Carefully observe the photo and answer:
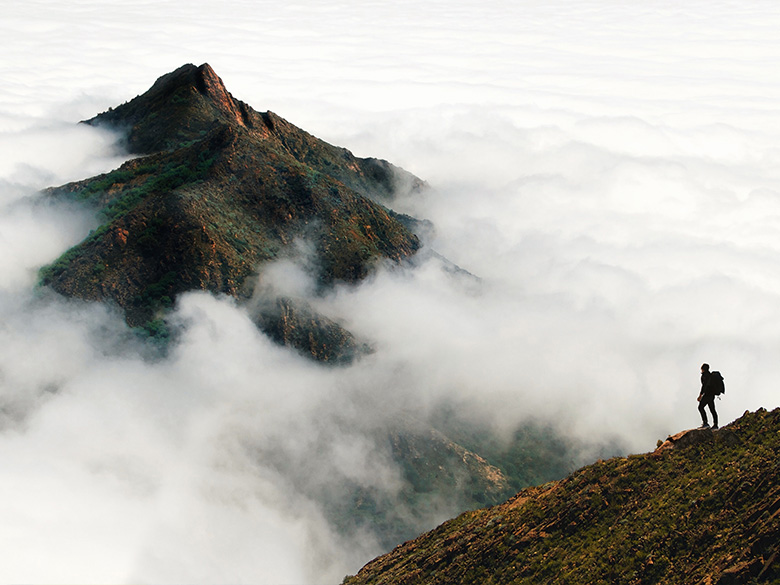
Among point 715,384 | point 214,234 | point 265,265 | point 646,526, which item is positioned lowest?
point 646,526

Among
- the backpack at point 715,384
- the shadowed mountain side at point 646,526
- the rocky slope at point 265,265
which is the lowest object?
the shadowed mountain side at point 646,526

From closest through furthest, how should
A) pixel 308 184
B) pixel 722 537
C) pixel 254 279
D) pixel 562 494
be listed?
pixel 722 537 < pixel 562 494 < pixel 254 279 < pixel 308 184

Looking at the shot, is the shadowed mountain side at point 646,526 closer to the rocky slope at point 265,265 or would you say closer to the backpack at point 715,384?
the backpack at point 715,384

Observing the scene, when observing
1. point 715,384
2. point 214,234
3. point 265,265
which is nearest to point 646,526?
point 715,384

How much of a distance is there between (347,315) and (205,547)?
2707 inches

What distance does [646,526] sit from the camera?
5375 centimetres

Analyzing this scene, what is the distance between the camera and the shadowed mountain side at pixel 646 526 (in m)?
47.5

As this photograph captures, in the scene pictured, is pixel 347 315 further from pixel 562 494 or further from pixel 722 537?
pixel 722 537

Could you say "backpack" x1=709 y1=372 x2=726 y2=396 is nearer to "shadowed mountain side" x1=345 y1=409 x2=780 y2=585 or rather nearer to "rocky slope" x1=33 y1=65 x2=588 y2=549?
"shadowed mountain side" x1=345 y1=409 x2=780 y2=585

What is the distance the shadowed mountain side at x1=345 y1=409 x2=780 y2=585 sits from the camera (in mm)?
47531

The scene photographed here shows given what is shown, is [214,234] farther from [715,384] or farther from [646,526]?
[715,384]

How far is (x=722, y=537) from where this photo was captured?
48500 mm

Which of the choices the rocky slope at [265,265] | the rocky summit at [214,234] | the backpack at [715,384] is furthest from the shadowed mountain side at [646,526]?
the rocky summit at [214,234]

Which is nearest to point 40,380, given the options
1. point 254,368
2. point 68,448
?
point 68,448
